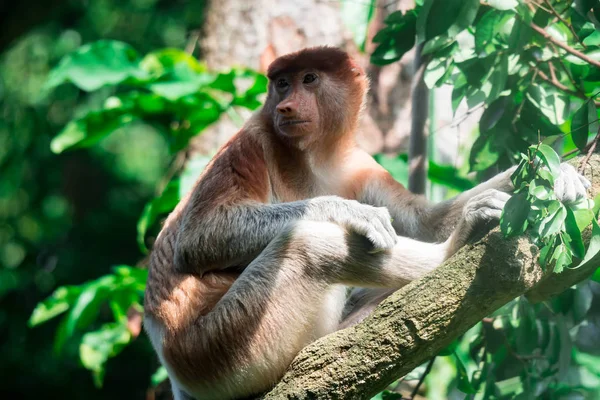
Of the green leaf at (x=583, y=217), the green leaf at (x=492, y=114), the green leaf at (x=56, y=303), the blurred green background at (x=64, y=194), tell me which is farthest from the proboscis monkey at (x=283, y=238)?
the blurred green background at (x=64, y=194)

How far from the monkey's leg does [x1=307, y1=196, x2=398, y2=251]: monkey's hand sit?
4 cm

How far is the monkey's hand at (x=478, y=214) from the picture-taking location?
2906 mm

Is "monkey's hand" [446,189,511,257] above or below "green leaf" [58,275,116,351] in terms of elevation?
above

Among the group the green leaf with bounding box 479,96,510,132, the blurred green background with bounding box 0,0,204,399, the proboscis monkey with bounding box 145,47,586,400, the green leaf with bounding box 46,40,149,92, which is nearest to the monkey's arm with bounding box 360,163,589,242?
the proboscis monkey with bounding box 145,47,586,400

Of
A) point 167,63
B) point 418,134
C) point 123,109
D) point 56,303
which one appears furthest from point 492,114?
point 56,303

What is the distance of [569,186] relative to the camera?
7.83 ft

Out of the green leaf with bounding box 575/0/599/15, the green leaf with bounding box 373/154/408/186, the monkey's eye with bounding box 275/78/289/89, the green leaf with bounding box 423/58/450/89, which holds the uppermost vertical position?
the green leaf with bounding box 575/0/599/15

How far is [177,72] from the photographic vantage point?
5.09 metres

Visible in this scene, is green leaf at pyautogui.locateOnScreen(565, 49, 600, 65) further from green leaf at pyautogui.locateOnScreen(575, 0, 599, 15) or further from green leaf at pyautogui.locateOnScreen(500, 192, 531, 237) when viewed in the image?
green leaf at pyautogui.locateOnScreen(500, 192, 531, 237)

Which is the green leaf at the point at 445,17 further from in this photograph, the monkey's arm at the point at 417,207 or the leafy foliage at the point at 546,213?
the leafy foliage at the point at 546,213

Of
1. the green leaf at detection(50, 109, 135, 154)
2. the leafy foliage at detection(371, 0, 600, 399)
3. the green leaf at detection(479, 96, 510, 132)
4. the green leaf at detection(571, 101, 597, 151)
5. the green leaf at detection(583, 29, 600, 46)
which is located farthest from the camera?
the green leaf at detection(50, 109, 135, 154)

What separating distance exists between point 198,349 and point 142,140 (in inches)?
283

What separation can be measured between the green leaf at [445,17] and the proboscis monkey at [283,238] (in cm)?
68

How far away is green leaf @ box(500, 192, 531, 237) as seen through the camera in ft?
7.52
